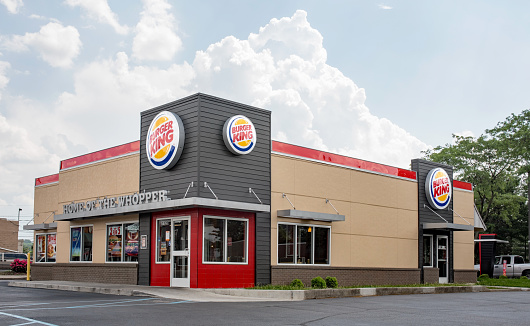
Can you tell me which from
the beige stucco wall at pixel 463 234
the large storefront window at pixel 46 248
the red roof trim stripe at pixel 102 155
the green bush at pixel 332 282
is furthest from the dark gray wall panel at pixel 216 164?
the beige stucco wall at pixel 463 234

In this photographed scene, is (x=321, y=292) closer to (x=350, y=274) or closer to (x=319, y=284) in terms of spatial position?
(x=319, y=284)

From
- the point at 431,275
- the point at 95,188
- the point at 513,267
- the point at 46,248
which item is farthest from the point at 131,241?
the point at 513,267

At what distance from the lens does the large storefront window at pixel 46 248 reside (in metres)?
30.1

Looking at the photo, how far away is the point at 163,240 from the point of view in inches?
872

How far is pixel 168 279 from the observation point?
2161cm

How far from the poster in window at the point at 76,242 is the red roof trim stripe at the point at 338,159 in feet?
33.9

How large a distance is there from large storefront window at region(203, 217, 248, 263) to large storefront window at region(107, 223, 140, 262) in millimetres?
4020

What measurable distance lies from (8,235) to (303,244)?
220ft

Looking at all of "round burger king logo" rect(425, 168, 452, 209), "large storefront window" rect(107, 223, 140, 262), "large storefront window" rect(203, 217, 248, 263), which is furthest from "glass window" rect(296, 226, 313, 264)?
"round burger king logo" rect(425, 168, 452, 209)

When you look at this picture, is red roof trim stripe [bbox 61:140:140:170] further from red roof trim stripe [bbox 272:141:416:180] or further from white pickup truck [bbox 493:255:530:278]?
white pickup truck [bbox 493:255:530:278]

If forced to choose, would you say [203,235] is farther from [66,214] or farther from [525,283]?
[525,283]

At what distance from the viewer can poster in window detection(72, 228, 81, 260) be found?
27156 millimetres

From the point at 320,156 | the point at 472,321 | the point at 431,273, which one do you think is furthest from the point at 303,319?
the point at 431,273

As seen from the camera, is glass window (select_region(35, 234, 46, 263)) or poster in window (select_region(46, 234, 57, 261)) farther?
glass window (select_region(35, 234, 46, 263))
